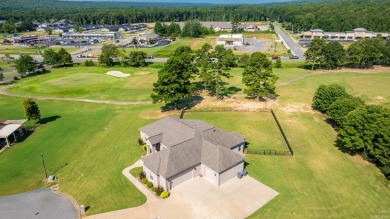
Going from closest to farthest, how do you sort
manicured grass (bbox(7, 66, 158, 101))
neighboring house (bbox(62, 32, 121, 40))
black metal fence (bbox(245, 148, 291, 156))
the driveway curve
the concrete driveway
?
1. the concrete driveway
2. the driveway curve
3. black metal fence (bbox(245, 148, 291, 156))
4. manicured grass (bbox(7, 66, 158, 101))
5. neighboring house (bbox(62, 32, 121, 40))

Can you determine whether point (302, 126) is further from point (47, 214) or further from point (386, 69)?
point (386, 69)

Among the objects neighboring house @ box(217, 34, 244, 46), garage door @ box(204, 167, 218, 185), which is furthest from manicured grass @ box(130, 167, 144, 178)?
neighboring house @ box(217, 34, 244, 46)

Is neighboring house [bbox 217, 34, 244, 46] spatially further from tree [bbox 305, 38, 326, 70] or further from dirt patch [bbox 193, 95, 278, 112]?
dirt patch [bbox 193, 95, 278, 112]

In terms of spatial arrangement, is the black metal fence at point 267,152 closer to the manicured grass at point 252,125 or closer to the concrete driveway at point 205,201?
the manicured grass at point 252,125

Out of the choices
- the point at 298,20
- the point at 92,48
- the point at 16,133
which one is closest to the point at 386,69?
the point at 298,20

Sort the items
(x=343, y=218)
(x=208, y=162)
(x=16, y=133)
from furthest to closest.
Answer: (x=16, y=133)
(x=208, y=162)
(x=343, y=218)

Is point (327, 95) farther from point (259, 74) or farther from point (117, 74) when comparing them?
point (117, 74)
